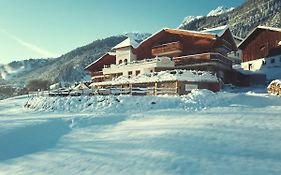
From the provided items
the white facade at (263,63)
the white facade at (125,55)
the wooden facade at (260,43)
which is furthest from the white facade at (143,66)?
the wooden facade at (260,43)

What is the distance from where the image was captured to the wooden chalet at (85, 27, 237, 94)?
40812mm

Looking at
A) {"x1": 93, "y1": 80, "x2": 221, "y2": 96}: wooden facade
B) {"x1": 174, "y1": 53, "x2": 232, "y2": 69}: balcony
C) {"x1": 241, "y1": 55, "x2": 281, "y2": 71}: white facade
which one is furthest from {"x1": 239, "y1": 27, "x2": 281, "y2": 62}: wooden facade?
{"x1": 93, "y1": 80, "x2": 221, "y2": 96}: wooden facade

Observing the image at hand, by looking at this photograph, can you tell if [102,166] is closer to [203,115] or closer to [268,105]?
[203,115]

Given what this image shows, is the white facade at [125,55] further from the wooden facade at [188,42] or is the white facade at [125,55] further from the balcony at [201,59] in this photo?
the balcony at [201,59]

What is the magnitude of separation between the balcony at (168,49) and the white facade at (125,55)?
5212 mm

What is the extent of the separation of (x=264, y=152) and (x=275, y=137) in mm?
2172

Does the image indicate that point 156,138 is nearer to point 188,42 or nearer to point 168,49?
point 188,42

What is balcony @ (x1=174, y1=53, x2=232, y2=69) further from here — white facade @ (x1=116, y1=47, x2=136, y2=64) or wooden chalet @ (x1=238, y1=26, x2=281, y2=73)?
wooden chalet @ (x1=238, y1=26, x2=281, y2=73)

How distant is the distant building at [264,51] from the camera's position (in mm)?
49438

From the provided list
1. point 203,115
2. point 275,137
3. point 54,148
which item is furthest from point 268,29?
point 54,148

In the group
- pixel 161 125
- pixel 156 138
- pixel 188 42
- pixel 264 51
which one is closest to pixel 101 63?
pixel 188 42

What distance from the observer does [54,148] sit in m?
17.4

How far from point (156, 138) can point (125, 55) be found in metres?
36.7

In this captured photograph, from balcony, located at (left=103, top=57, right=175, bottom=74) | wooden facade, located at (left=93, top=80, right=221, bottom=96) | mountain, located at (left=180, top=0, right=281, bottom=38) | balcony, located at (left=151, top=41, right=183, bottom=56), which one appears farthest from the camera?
mountain, located at (left=180, top=0, right=281, bottom=38)
